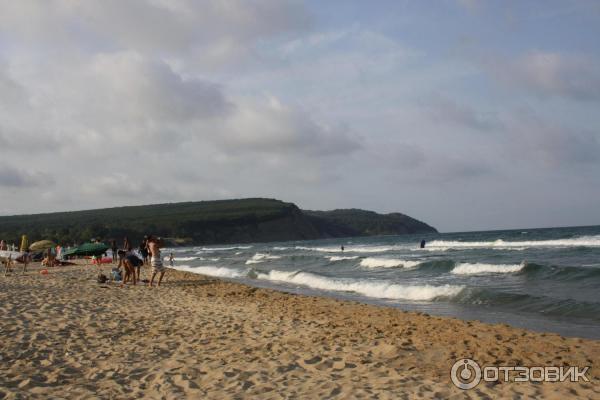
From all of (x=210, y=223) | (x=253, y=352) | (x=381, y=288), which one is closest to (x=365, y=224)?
(x=210, y=223)

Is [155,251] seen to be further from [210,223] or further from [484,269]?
[210,223]

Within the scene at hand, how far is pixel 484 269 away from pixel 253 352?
714 inches

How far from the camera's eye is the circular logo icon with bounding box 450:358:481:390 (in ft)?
18.6

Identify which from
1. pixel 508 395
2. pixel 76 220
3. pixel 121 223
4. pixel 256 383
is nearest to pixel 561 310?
pixel 508 395

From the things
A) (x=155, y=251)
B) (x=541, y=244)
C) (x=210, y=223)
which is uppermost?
(x=210, y=223)

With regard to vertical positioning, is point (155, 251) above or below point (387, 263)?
above

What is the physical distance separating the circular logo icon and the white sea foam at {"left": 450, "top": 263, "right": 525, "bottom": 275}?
15.5 meters

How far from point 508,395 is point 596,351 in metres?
3.36

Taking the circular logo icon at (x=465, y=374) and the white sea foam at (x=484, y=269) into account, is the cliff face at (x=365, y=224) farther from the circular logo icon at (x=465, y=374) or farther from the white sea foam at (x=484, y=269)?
the circular logo icon at (x=465, y=374)

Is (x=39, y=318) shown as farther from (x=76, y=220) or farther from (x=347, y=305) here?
(x=76, y=220)

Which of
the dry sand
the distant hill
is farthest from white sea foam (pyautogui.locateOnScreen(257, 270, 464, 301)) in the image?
the distant hill

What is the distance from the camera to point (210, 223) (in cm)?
12300

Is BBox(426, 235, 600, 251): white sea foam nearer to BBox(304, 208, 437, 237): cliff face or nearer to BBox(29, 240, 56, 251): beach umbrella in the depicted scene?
BBox(29, 240, 56, 251): beach umbrella

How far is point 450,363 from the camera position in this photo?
6680mm
